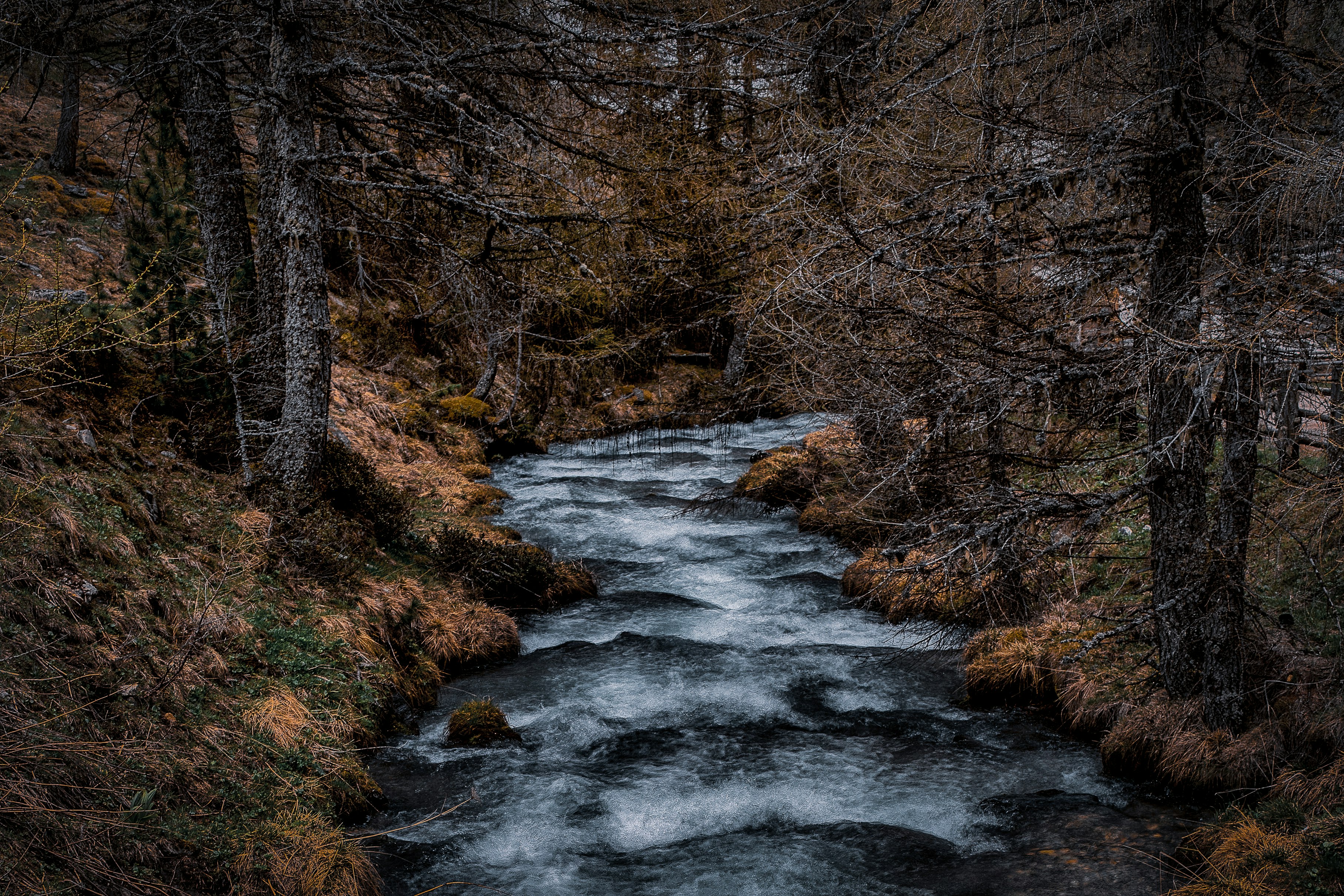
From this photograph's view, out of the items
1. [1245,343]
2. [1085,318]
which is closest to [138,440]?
[1085,318]

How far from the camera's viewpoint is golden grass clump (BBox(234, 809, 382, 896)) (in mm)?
3918

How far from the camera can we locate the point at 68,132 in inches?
576

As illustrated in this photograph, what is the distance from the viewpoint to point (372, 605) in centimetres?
763

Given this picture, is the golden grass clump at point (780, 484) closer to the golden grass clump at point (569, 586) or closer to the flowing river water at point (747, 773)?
the flowing river water at point (747, 773)

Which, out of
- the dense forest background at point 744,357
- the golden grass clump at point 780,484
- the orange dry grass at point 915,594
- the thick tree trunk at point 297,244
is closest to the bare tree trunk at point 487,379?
the golden grass clump at point 780,484

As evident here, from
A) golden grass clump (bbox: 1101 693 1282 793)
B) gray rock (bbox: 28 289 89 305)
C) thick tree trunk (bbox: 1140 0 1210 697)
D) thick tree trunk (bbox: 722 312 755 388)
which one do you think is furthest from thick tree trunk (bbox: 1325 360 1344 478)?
thick tree trunk (bbox: 722 312 755 388)

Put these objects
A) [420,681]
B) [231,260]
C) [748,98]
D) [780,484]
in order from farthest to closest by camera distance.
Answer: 1. [780,484]
2. [231,260]
3. [748,98]
4. [420,681]

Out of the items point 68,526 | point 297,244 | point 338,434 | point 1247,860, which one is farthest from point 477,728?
point 338,434

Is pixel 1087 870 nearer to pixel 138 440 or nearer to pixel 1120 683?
pixel 1120 683

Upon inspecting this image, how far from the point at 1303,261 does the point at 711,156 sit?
6.66m

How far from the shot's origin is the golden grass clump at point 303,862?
392 centimetres

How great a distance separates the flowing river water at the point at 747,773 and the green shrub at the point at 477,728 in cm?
11

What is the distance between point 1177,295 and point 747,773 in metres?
4.70

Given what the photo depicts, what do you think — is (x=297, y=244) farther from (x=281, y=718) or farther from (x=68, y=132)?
(x=68, y=132)
